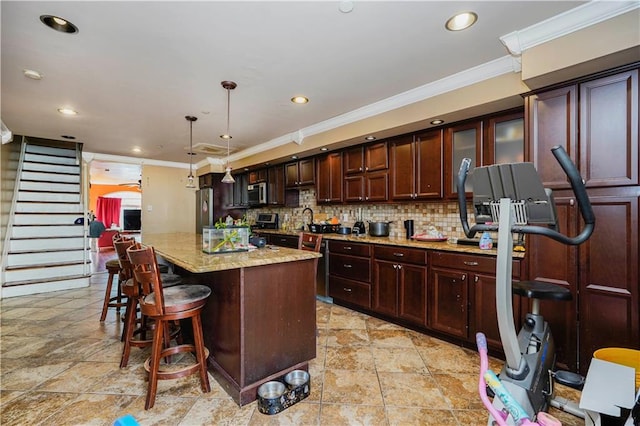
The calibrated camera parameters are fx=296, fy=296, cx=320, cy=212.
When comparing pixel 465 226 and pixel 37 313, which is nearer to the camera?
pixel 465 226

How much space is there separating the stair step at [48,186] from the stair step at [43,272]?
1324mm

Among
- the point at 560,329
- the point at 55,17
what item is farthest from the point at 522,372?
the point at 55,17

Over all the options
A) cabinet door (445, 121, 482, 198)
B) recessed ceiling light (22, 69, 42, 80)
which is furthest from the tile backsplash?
recessed ceiling light (22, 69, 42, 80)

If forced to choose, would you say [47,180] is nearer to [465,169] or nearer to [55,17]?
[55,17]

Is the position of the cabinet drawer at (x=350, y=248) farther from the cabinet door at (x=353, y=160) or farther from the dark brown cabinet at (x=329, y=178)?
the cabinet door at (x=353, y=160)

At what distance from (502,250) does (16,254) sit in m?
6.49

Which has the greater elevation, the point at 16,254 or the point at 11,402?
the point at 16,254

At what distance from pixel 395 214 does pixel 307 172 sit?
162cm

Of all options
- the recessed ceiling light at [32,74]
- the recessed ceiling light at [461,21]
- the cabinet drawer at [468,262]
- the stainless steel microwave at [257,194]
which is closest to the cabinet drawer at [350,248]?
the cabinet drawer at [468,262]

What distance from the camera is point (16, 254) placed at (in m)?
4.63

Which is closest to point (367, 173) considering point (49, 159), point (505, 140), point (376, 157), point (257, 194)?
point (376, 157)

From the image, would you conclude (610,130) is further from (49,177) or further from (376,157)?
(49,177)

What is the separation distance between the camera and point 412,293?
2965 millimetres

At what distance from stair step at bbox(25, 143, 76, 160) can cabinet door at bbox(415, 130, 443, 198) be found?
19.6 ft
